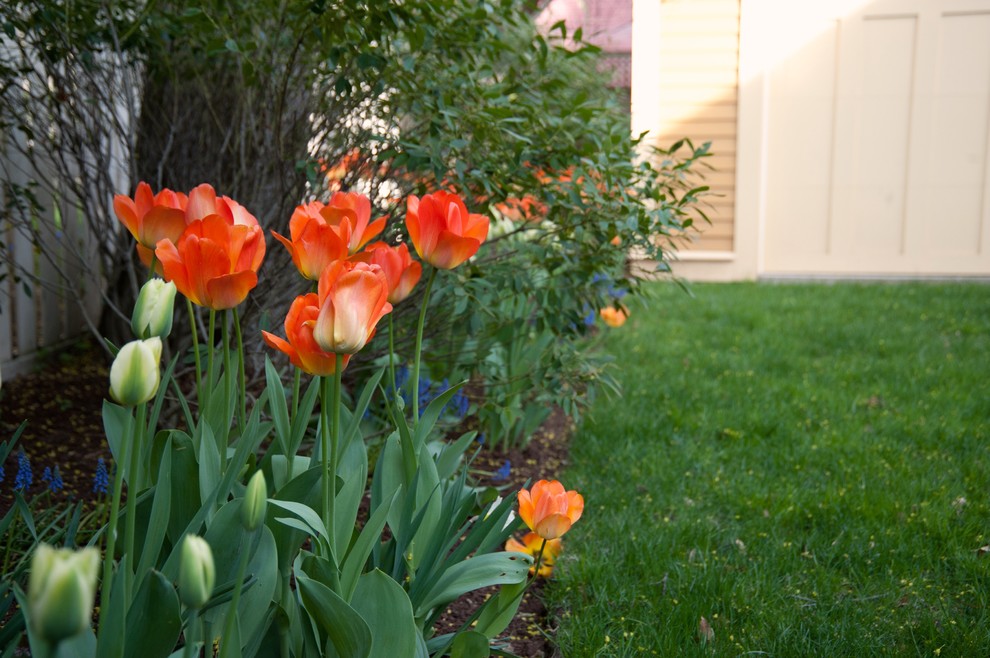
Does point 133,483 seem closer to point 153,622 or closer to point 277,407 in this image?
point 153,622

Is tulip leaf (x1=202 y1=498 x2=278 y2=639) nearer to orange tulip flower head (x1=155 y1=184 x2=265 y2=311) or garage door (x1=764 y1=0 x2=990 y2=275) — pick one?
orange tulip flower head (x1=155 y1=184 x2=265 y2=311)

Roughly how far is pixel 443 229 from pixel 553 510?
48 centimetres

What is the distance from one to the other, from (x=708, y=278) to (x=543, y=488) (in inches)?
234

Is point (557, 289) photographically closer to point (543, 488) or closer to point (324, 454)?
point (543, 488)

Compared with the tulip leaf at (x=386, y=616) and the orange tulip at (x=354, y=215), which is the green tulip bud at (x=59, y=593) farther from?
the orange tulip at (x=354, y=215)

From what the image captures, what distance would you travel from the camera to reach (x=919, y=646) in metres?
1.69

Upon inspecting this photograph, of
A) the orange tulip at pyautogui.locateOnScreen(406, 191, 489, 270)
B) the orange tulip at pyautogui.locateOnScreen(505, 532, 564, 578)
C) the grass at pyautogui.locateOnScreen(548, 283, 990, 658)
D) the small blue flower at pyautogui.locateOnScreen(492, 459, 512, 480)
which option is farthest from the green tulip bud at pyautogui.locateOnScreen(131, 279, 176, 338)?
the small blue flower at pyautogui.locateOnScreen(492, 459, 512, 480)

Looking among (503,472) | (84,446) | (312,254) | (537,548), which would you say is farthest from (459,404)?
(312,254)

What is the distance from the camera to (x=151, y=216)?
123cm

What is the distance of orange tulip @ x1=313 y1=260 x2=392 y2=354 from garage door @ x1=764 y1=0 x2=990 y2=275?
21.1 feet

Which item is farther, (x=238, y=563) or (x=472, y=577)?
(x=472, y=577)

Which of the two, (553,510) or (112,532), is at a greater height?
(112,532)

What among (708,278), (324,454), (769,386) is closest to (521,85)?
(324,454)

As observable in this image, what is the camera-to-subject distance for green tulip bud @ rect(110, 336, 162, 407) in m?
0.83
